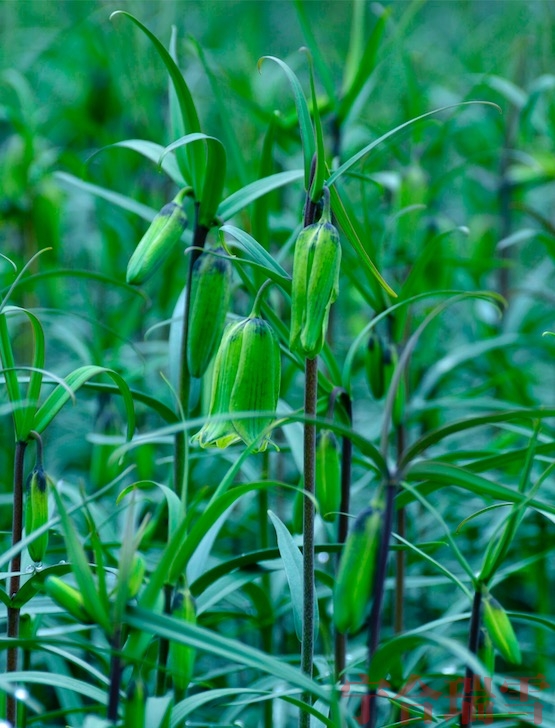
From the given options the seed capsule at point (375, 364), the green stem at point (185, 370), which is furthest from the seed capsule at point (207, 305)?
the seed capsule at point (375, 364)

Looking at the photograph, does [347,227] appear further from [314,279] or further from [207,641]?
[207,641]

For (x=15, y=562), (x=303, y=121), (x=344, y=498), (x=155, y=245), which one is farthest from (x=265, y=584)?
(x=303, y=121)

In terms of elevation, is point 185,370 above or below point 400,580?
above

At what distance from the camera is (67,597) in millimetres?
584

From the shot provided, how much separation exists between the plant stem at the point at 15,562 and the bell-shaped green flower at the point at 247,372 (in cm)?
18

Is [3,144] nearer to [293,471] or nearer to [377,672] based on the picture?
[293,471]

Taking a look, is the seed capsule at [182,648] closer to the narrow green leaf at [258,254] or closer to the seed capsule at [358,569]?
the seed capsule at [358,569]

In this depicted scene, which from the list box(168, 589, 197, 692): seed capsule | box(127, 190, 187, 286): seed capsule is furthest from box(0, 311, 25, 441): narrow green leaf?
box(168, 589, 197, 692): seed capsule

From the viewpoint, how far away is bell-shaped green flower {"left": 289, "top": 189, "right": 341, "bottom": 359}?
67cm

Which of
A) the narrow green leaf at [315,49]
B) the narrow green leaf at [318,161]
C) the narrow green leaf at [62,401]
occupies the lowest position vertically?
the narrow green leaf at [62,401]

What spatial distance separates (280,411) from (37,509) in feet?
0.95

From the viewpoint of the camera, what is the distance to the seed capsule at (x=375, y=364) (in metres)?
0.97

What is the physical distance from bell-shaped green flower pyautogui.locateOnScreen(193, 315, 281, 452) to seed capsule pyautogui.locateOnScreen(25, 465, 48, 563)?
0.16 m

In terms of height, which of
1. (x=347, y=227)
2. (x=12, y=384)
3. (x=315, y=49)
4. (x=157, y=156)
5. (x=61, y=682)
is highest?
(x=315, y=49)
